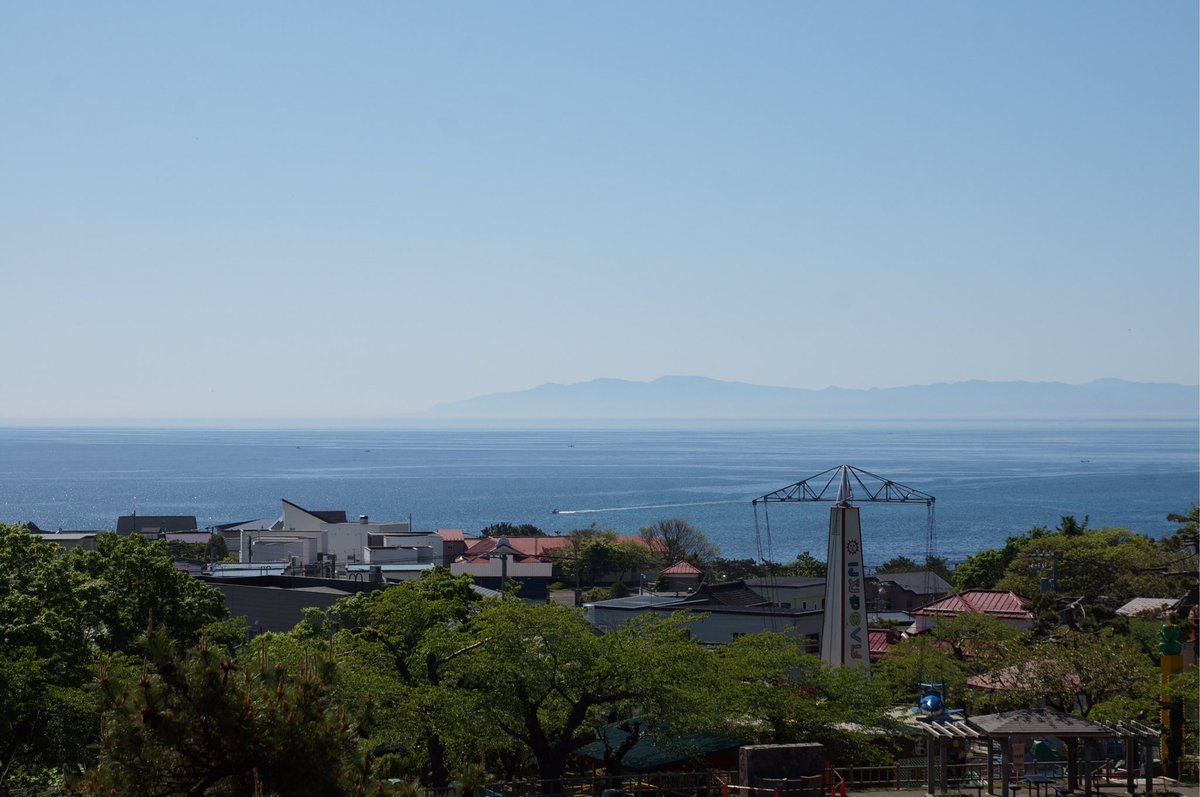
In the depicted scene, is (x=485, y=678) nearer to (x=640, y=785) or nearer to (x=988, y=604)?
(x=640, y=785)

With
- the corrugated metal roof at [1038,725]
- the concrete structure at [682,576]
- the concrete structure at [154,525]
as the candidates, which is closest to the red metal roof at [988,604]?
the concrete structure at [682,576]

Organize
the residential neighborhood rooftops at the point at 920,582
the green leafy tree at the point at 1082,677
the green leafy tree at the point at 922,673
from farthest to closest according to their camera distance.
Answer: the residential neighborhood rooftops at the point at 920,582 → the green leafy tree at the point at 922,673 → the green leafy tree at the point at 1082,677

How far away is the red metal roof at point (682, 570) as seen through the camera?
87.9 metres

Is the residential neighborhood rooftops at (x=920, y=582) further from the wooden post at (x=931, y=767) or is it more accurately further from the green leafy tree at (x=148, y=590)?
the wooden post at (x=931, y=767)

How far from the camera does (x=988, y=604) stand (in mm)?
60375

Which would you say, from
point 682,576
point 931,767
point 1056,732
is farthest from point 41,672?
point 682,576

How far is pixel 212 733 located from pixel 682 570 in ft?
257

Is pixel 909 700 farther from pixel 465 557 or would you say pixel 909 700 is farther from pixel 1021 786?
pixel 465 557

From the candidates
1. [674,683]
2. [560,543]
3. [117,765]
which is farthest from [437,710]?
[560,543]

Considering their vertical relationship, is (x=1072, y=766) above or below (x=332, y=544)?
above

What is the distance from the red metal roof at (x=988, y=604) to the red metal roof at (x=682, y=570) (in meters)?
27.4

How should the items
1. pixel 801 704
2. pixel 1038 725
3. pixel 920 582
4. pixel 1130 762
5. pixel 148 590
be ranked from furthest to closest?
pixel 920 582 → pixel 148 590 → pixel 801 704 → pixel 1130 762 → pixel 1038 725

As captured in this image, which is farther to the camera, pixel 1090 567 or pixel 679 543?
pixel 679 543

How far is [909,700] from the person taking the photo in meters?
34.1
